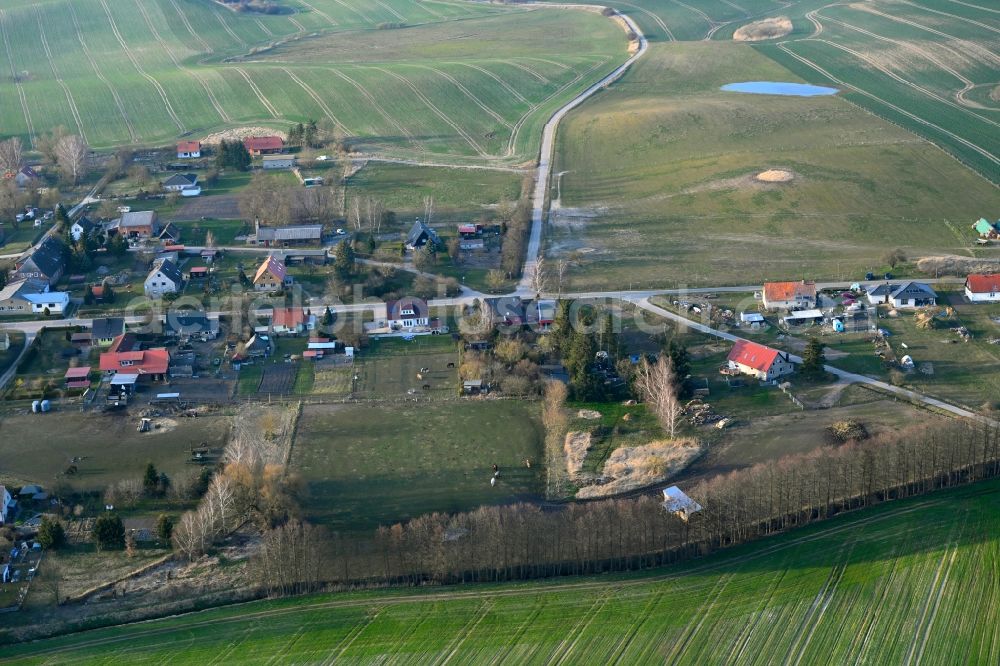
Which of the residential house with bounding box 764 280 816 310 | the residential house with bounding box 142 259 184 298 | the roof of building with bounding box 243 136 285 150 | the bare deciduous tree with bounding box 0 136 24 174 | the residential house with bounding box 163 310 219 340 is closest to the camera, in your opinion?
the residential house with bounding box 163 310 219 340

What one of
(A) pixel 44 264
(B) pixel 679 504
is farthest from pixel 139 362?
(B) pixel 679 504

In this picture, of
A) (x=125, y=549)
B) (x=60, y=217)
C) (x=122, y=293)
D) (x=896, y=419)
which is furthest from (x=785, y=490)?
(x=60, y=217)

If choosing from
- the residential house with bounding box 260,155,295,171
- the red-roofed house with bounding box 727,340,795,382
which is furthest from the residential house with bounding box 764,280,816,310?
the residential house with bounding box 260,155,295,171

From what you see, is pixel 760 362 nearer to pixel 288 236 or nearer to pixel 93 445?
pixel 93 445

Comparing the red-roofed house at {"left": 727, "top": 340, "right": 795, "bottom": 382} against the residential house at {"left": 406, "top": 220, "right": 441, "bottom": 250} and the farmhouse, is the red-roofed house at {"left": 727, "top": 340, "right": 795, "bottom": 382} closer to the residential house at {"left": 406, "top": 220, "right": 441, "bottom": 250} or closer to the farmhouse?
the farmhouse

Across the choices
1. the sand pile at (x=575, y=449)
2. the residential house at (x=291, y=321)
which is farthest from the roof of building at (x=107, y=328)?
the sand pile at (x=575, y=449)
